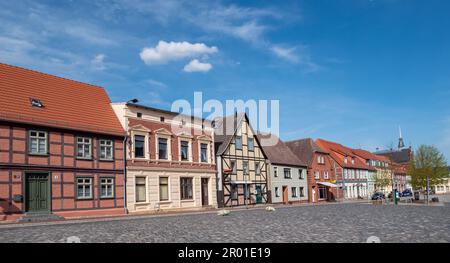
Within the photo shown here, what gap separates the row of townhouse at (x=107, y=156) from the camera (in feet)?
88.0

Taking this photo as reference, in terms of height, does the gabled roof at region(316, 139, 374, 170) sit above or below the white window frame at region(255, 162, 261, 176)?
above

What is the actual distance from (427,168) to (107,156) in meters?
43.8

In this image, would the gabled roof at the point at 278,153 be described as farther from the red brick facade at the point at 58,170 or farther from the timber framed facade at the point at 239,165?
the red brick facade at the point at 58,170

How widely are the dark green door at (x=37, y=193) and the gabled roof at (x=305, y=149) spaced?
3946 centimetres

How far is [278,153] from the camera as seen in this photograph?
183ft

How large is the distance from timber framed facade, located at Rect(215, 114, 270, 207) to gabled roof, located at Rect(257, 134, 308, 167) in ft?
8.14

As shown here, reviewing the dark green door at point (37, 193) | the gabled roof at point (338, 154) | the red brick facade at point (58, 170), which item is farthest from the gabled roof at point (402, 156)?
the dark green door at point (37, 193)

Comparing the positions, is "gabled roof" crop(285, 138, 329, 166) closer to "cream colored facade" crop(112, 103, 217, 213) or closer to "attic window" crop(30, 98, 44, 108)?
"cream colored facade" crop(112, 103, 217, 213)

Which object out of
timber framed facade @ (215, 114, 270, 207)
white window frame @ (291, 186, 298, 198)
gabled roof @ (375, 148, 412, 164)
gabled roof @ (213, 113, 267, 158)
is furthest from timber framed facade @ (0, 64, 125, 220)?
Result: gabled roof @ (375, 148, 412, 164)

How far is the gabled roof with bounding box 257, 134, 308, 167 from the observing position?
5325 centimetres
